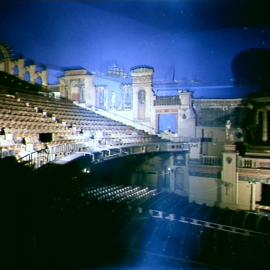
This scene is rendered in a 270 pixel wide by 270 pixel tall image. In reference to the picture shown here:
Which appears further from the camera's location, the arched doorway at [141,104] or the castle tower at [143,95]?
the arched doorway at [141,104]

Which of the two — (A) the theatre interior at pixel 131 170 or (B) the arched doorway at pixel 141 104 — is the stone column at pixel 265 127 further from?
(B) the arched doorway at pixel 141 104

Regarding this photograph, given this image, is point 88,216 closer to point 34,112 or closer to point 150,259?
point 150,259

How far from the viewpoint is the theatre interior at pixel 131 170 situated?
29.5ft

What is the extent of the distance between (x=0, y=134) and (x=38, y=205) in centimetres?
488

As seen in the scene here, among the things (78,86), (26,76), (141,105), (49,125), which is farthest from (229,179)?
(26,76)

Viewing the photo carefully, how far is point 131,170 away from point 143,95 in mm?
4680

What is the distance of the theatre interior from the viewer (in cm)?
900

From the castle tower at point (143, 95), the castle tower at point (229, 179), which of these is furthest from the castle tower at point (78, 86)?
the castle tower at point (229, 179)

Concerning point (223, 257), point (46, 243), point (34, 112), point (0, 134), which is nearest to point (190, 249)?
point (223, 257)

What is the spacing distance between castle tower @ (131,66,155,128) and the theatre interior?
0.21 ft

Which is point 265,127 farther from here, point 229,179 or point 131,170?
point 131,170

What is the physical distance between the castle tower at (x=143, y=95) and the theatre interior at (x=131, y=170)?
63mm

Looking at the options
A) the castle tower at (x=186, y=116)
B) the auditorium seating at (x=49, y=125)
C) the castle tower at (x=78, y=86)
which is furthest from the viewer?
the castle tower at (x=78, y=86)

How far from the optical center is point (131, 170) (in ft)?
59.2
